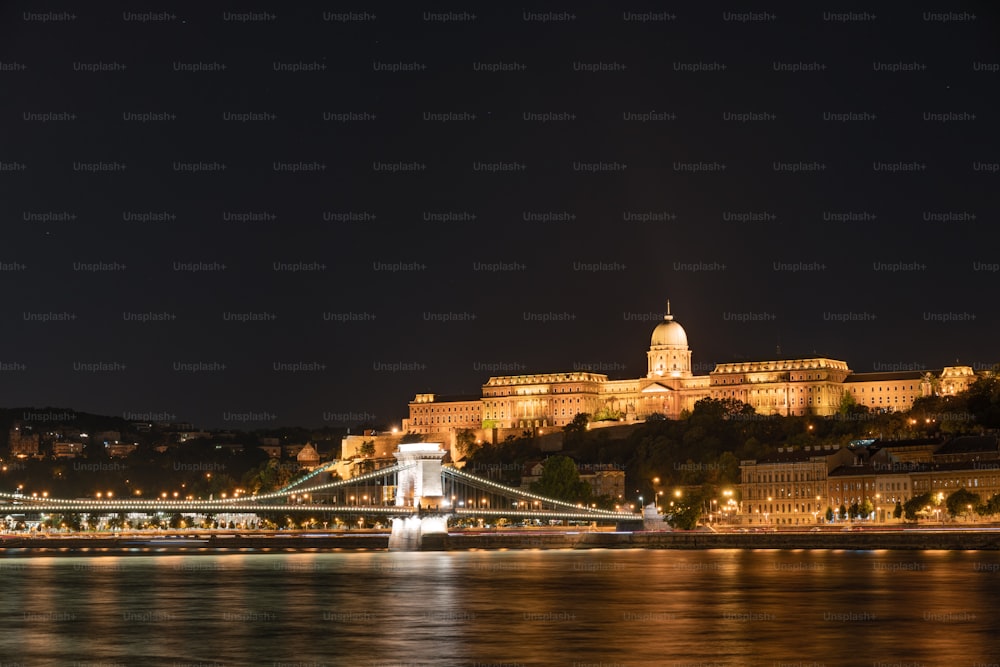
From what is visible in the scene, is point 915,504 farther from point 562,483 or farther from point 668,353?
point 668,353

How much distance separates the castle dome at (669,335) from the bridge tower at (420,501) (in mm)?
88148

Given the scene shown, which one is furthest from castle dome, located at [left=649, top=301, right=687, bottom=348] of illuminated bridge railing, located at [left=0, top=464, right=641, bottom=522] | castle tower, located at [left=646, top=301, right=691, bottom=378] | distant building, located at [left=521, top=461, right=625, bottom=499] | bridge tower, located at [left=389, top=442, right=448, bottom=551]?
bridge tower, located at [left=389, top=442, right=448, bottom=551]

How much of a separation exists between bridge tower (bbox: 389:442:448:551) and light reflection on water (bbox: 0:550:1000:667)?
18396mm

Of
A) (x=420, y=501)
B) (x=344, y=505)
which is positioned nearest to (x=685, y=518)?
(x=420, y=501)

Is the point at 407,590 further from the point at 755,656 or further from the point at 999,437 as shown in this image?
the point at 999,437

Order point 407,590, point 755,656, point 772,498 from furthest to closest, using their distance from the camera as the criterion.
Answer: point 772,498 < point 407,590 < point 755,656

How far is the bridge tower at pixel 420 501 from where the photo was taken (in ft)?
243

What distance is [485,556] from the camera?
68.8 metres

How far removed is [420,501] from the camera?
75.0 meters

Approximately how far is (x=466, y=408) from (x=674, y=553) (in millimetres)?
100720

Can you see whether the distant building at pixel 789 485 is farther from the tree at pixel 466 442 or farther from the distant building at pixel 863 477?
the tree at pixel 466 442

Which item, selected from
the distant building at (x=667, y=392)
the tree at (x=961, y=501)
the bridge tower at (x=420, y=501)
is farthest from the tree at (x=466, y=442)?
the bridge tower at (x=420, y=501)

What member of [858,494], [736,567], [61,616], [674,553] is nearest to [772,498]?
[858,494]

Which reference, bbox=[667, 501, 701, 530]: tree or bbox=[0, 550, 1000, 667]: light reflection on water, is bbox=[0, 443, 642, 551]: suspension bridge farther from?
bbox=[0, 550, 1000, 667]: light reflection on water
